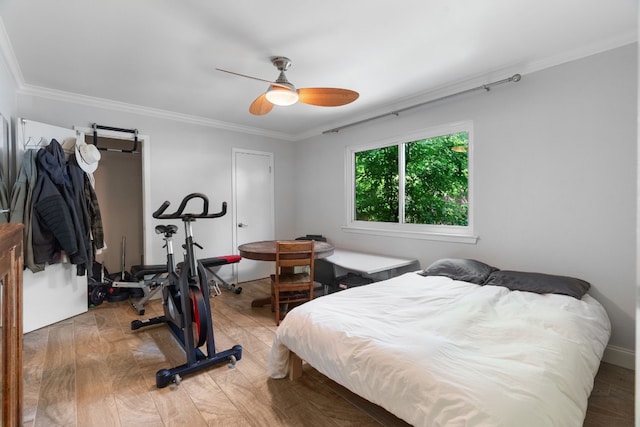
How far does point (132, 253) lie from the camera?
4789 millimetres

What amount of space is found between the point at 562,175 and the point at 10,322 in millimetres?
3517

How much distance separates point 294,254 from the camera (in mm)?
3025

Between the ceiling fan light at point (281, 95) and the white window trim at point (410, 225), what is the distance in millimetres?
1793

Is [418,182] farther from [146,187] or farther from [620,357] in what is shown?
[146,187]

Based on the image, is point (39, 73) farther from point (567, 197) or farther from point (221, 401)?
point (567, 197)

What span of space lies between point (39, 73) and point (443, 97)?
3827 millimetres

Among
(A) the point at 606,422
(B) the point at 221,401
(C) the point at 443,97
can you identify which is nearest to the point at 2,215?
(B) the point at 221,401

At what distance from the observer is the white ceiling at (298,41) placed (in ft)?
6.16

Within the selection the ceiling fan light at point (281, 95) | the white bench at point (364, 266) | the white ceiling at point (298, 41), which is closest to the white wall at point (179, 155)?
the white ceiling at point (298, 41)

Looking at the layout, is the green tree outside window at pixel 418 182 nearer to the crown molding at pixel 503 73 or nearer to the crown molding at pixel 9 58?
the crown molding at pixel 503 73

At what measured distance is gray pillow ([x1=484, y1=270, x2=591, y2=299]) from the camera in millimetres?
2221

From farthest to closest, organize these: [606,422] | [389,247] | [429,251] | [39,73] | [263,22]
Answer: [389,247] → [429,251] → [39,73] → [263,22] → [606,422]

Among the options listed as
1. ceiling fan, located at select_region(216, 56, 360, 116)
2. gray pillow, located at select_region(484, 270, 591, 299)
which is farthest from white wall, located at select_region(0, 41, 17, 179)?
gray pillow, located at select_region(484, 270, 591, 299)

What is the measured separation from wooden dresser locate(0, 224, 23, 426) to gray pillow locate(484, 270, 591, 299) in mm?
2932
